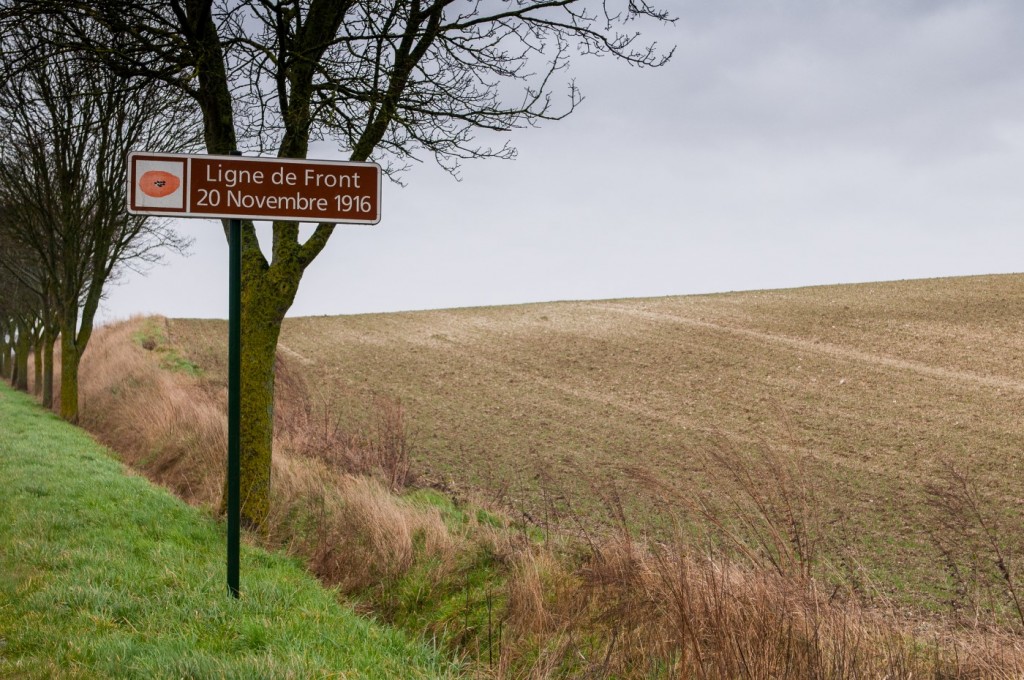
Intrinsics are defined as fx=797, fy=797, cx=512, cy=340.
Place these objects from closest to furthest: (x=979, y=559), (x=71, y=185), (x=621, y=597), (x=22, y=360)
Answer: (x=621, y=597)
(x=979, y=559)
(x=71, y=185)
(x=22, y=360)

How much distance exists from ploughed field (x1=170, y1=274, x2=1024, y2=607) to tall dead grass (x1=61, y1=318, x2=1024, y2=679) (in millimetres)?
402

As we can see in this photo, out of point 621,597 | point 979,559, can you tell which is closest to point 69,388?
point 621,597

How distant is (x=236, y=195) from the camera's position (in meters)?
5.47

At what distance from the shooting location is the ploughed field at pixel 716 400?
1043 cm

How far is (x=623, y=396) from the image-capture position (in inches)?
839

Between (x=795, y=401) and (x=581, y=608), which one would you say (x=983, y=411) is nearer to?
(x=795, y=401)

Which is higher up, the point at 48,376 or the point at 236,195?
the point at 236,195

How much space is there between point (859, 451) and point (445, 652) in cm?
1250

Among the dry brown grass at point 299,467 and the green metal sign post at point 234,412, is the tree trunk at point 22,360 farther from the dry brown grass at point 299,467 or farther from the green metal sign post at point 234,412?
the green metal sign post at point 234,412

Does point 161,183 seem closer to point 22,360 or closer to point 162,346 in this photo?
point 162,346

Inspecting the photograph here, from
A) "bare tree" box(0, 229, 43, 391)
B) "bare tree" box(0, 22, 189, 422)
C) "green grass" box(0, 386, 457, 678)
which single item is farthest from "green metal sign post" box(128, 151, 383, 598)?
"bare tree" box(0, 229, 43, 391)

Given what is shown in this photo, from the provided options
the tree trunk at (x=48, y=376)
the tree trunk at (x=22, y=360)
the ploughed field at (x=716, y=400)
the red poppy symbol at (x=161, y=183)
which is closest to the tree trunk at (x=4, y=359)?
the tree trunk at (x=22, y=360)

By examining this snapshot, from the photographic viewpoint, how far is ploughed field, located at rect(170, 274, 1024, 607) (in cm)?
1043

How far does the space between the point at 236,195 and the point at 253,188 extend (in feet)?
0.41
